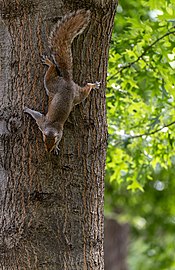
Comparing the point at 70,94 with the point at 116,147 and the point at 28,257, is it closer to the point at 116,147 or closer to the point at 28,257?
the point at 28,257

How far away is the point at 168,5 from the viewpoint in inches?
148

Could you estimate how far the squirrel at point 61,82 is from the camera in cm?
231

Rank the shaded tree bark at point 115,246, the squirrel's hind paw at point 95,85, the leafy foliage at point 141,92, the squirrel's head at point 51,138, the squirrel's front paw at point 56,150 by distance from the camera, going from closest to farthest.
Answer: the squirrel's head at point 51,138 < the squirrel's front paw at point 56,150 < the squirrel's hind paw at point 95,85 < the leafy foliage at point 141,92 < the shaded tree bark at point 115,246

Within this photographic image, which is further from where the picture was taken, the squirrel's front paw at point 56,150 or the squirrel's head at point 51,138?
the squirrel's front paw at point 56,150

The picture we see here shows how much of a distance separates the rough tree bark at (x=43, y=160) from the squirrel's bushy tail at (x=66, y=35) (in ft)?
0.10

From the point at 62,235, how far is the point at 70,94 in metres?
0.54

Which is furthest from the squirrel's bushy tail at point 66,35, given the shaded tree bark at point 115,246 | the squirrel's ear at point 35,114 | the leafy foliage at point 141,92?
the shaded tree bark at point 115,246

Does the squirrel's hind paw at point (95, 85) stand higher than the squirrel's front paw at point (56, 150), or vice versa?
the squirrel's hind paw at point (95, 85)

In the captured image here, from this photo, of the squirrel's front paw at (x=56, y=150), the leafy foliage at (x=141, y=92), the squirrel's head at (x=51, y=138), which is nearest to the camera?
the squirrel's head at (x=51, y=138)

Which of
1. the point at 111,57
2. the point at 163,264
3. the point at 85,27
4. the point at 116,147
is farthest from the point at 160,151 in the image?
the point at 163,264

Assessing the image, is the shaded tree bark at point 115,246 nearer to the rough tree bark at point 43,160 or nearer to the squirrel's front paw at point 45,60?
the rough tree bark at point 43,160

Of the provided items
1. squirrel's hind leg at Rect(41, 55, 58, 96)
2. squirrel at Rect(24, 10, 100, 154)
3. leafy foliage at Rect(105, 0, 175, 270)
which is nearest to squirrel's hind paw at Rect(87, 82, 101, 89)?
squirrel at Rect(24, 10, 100, 154)

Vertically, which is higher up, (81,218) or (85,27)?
(85,27)

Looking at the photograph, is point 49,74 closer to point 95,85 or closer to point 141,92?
point 95,85
